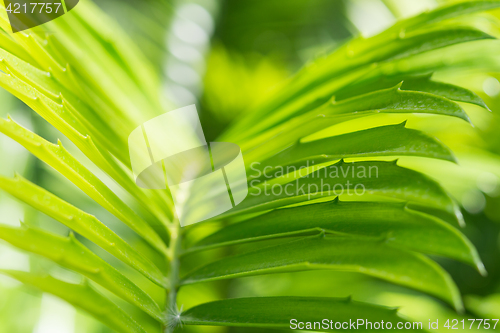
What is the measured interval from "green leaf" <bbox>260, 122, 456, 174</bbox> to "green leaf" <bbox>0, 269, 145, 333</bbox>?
22cm

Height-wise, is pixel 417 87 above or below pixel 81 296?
above

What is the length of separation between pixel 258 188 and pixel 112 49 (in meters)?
0.38

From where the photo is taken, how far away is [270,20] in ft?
4.39

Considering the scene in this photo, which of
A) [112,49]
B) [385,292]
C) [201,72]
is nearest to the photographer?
[112,49]

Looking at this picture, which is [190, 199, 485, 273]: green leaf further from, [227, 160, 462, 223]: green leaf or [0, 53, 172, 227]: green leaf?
[0, 53, 172, 227]: green leaf

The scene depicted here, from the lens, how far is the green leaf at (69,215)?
25 centimetres

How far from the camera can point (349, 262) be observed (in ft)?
0.91

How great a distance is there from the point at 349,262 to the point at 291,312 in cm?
8

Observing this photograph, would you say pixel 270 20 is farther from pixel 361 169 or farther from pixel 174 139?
pixel 361 169

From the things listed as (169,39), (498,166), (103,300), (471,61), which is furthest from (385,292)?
(169,39)

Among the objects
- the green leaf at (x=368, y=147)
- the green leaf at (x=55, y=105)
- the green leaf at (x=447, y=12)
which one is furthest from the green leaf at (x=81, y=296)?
the green leaf at (x=447, y=12)

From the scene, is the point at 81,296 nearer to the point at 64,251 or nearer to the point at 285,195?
the point at 64,251

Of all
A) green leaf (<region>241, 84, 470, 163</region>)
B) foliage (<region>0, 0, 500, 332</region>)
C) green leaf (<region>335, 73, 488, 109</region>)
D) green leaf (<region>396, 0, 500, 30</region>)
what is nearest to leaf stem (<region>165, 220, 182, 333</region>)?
foliage (<region>0, 0, 500, 332</region>)

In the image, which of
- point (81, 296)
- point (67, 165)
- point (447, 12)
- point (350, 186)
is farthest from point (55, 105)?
point (447, 12)
